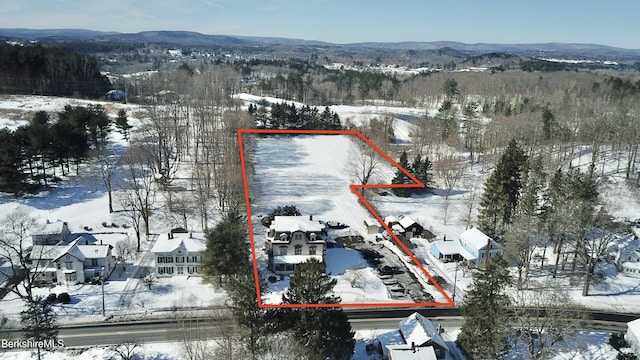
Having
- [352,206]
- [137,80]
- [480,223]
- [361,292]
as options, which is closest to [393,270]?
[361,292]

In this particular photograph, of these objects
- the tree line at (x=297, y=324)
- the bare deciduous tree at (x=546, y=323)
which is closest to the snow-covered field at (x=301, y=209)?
the bare deciduous tree at (x=546, y=323)

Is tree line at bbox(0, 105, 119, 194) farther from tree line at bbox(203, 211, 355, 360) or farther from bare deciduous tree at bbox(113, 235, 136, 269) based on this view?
tree line at bbox(203, 211, 355, 360)

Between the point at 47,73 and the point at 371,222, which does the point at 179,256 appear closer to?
the point at 371,222

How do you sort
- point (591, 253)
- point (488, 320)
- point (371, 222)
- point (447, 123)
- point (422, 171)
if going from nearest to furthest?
point (488, 320)
point (591, 253)
point (371, 222)
point (422, 171)
point (447, 123)

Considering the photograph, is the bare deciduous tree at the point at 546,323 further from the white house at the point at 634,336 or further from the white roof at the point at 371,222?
the white roof at the point at 371,222

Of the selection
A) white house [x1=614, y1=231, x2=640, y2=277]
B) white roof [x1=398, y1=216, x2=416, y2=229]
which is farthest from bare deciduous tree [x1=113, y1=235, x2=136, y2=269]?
white house [x1=614, y1=231, x2=640, y2=277]

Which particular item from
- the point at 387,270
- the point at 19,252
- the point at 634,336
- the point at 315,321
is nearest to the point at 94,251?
the point at 19,252
